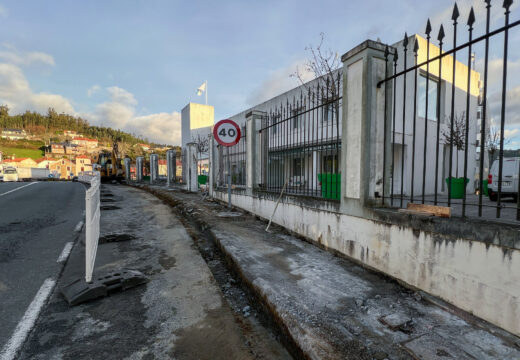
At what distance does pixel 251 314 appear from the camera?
8.55 feet

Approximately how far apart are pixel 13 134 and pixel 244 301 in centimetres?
15754

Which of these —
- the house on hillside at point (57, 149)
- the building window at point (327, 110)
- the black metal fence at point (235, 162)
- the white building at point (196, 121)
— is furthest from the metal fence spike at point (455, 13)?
the house on hillside at point (57, 149)

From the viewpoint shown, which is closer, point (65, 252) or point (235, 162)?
point (65, 252)

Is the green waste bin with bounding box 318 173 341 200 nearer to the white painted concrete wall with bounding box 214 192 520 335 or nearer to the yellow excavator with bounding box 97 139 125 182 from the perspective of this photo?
the white painted concrete wall with bounding box 214 192 520 335

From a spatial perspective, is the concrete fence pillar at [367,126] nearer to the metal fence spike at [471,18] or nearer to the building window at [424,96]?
the metal fence spike at [471,18]

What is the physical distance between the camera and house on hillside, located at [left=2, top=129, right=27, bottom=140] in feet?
359

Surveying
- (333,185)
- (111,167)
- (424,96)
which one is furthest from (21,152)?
(424,96)

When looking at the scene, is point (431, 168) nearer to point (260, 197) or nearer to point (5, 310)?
point (260, 197)

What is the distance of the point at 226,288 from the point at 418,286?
7.35 feet

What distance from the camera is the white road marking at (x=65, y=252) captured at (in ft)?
12.8

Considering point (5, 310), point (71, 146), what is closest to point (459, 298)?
point (5, 310)

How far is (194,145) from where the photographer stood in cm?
1488

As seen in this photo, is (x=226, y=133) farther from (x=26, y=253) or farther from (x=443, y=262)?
(x=443, y=262)

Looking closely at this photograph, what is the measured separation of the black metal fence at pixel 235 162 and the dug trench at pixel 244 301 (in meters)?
3.53
